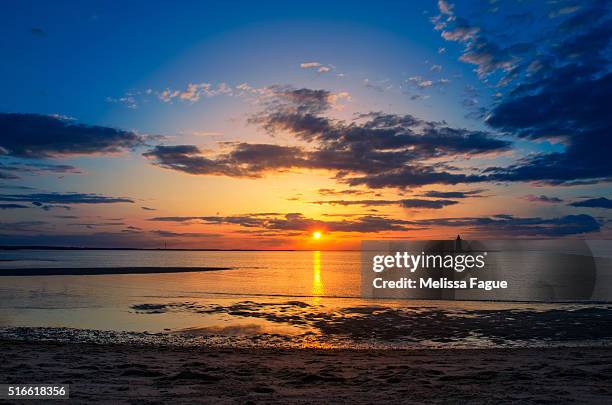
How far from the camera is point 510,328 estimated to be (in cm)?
2681

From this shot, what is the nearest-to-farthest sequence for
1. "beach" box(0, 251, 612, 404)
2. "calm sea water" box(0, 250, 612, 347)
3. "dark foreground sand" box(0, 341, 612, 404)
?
"dark foreground sand" box(0, 341, 612, 404), "beach" box(0, 251, 612, 404), "calm sea water" box(0, 250, 612, 347)

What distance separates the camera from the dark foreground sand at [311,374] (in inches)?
458

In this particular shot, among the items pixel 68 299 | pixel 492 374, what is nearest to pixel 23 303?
pixel 68 299

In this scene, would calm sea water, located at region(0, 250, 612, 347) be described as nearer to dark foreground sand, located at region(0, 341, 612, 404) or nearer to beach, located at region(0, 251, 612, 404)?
beach, located at region(0, 251, 612, 404)

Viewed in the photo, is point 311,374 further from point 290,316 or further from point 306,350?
point 290,316

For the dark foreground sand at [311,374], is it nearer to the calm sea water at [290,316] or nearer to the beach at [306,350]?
the beach at [306,350]

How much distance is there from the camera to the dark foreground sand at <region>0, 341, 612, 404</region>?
11641 mm

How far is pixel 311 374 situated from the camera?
14180mm

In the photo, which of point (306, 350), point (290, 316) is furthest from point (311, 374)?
point (290, 316)

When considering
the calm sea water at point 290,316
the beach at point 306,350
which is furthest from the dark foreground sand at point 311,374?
the calm sea water at point 290,316

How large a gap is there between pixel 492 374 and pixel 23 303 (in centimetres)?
3472

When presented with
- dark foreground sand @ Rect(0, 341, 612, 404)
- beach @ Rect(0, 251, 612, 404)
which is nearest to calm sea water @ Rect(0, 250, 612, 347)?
beach @ Rect(0, 251, 612, 404)

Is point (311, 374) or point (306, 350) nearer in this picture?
point (311, 374)

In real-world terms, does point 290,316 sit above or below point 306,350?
below
